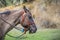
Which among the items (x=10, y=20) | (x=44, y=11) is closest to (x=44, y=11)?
(x=44, y=11)

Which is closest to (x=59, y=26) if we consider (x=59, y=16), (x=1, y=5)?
(x=59, y=16)

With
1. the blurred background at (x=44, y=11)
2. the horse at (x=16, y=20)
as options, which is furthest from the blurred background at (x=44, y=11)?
the horse at (x=16, y=20)

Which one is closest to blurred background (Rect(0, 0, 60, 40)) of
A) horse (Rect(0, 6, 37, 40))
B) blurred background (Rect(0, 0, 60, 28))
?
blurred background (Rect(0, 0, 60, 28))

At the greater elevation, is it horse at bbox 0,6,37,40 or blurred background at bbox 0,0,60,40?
horse at bbox 0,6,37,40

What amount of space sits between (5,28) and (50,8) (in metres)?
17.9

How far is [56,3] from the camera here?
88.0ft

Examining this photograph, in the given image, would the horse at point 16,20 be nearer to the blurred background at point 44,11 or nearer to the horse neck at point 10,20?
the horse neck at point 10,20

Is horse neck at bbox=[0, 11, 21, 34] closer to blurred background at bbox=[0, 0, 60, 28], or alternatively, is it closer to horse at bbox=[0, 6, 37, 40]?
horse at bbox=[0, 6, 37, 40]

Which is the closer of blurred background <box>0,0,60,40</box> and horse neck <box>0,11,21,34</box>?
horse neck <box>0,11,21,34</box>

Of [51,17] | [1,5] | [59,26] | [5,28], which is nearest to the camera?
[5,28]

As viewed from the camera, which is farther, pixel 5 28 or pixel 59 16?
pixel 59 16

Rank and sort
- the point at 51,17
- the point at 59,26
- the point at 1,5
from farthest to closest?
the point at 1,5 → the point at 51,17 → the point at 59,26

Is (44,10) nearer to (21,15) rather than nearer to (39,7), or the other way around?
(39,7)

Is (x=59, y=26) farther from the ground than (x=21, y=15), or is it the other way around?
(x=21, y=15)
